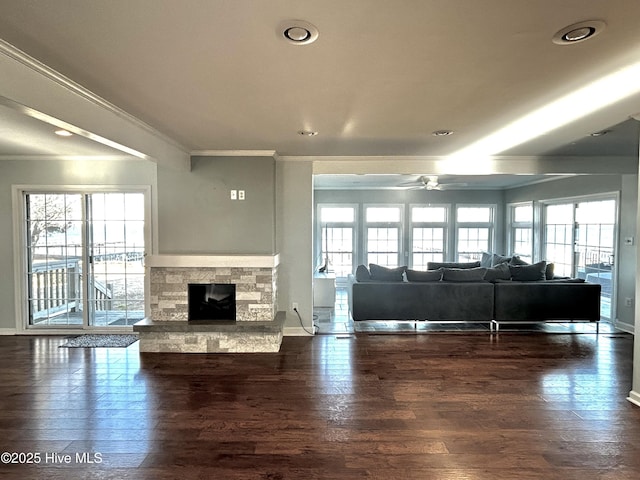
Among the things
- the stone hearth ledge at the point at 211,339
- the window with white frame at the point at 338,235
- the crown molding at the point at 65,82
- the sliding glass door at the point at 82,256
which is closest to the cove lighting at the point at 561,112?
the stone hearth ledge at the point at 211,339

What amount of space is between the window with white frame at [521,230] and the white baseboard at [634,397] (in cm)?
511

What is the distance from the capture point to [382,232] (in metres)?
9.09

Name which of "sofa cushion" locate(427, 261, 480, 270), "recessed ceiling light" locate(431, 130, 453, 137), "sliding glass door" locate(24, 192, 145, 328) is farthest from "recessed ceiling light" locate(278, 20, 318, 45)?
"sofa cushion" locate(427, 261, 480, 270)

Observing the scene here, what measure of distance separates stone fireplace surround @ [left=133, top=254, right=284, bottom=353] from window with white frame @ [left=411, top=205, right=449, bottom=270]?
5.55m

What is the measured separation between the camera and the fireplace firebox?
4.54 metres

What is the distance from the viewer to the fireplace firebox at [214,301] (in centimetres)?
454

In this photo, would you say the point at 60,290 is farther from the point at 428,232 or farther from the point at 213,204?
the point at 428,232

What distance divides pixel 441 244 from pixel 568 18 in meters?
7.84

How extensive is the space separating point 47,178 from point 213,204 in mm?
2446

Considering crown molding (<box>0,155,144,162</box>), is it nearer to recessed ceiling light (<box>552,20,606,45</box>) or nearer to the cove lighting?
the cove lighting

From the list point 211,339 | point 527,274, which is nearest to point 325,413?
point 211,339

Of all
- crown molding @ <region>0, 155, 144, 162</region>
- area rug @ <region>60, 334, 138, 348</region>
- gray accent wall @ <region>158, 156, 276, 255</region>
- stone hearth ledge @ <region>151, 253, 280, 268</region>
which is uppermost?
crown molding @ <region>0, 155, 144, 162</region>

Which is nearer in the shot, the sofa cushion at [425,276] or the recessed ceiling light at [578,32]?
the recessed ceiling light at [578,32]

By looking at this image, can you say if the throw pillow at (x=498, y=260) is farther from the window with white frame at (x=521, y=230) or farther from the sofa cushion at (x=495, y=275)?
the sofa cushion at (x=495, y=275)
